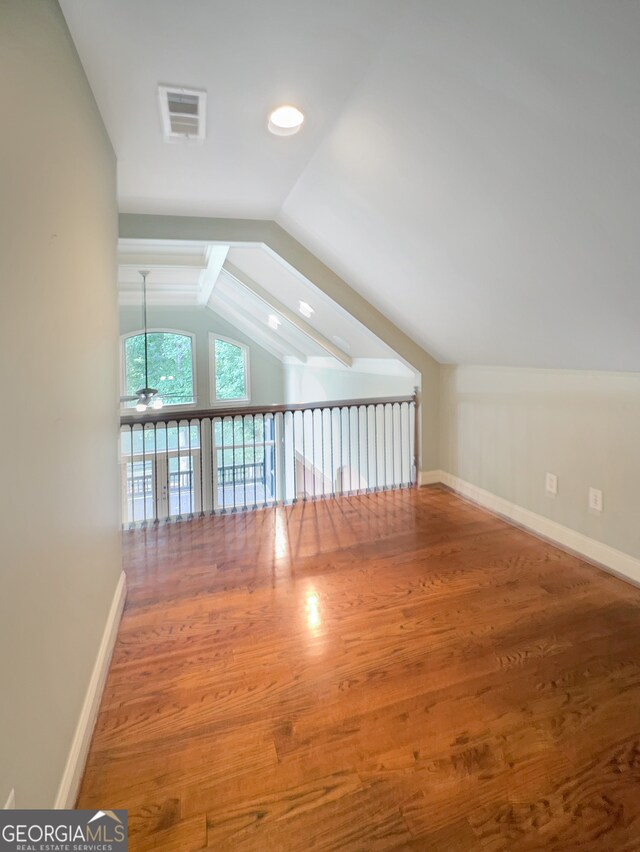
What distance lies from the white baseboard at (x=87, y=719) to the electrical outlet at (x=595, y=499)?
10.1 ft

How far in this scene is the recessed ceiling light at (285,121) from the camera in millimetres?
2051

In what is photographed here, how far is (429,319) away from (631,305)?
5.53 ft

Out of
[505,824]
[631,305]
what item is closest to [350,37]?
[631,305]

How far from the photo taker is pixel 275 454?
862 centimetres

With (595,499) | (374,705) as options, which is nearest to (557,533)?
(595,499)

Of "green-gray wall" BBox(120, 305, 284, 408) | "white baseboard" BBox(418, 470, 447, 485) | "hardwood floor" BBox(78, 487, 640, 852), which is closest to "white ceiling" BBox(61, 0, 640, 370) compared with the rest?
"hardwood floor" BBox(78, 487, 640, 852)

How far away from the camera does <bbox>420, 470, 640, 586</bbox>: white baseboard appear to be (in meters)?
2.77

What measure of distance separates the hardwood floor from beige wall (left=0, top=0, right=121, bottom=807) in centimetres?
38

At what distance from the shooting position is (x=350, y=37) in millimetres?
1608

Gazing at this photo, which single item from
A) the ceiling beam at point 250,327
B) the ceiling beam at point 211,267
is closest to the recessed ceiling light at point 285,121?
the ceiling beam at point 211,267

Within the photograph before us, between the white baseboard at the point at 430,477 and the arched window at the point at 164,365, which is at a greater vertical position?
the arched window at the point at 164,365

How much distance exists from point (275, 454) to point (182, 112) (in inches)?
271

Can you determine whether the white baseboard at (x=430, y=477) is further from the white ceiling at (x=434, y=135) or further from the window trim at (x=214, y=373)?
the window trim at (x=214, y=373)

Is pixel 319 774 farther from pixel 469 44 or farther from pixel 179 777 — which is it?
pixel 469 44
